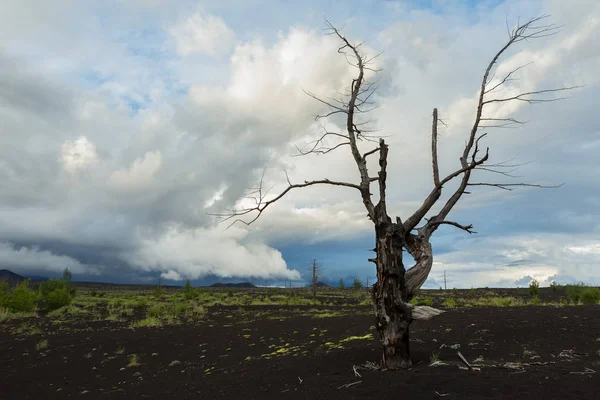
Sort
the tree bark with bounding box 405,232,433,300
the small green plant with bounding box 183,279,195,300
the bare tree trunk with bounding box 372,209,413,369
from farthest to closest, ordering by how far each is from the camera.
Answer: the small green plant with bounding box 183,279,195,300 → the tree bark with bounding box 405,232,433,300 → the bare tree trunk with bounding box 372,209,413,369

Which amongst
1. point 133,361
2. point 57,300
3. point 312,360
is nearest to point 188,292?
point 57,300

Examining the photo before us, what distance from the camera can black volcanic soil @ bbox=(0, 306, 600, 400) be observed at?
306 inches

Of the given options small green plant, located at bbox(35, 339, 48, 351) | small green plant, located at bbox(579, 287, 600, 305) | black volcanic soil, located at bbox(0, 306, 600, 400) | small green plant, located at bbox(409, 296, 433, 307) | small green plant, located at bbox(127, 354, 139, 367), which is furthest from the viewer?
small green plant, located at bbox(579, 287, 600, 305)

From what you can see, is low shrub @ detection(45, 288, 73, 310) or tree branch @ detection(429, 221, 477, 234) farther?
low shrub @ detection(45, 288, 73, 310)

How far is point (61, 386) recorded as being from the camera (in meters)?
13.6

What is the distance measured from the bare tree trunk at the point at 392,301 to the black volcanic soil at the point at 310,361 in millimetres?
470

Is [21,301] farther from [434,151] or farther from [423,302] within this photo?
[434,151]

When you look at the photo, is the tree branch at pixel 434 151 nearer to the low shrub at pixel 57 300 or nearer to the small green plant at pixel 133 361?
the small green plant at pixel 133 361

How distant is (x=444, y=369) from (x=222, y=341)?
11100mm

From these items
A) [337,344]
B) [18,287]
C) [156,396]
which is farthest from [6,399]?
[18,287]

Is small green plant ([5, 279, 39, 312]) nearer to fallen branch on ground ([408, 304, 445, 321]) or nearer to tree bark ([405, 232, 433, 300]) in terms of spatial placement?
tree bark ([405, 232, 433, 300])

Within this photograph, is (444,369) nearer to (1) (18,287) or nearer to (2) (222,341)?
(2) (222,341)

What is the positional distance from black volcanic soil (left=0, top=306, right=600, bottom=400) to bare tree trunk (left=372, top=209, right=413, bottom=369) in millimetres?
470

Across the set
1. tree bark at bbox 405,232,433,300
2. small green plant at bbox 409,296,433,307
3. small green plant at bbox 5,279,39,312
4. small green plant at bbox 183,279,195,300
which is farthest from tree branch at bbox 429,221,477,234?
small green plant at bbox 183,279,195,300
